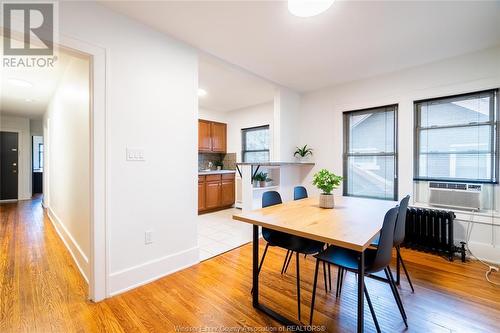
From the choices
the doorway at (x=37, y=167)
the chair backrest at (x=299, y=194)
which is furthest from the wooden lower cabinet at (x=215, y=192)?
the doorway at (x=37, y=167)

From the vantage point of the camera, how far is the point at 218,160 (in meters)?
6.14

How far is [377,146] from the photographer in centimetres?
344

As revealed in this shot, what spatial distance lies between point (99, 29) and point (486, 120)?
4.15 metres

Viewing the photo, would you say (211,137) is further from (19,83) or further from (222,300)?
(222,300)

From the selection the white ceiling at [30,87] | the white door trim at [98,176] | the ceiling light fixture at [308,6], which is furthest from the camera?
the white ceiling at [30,87]

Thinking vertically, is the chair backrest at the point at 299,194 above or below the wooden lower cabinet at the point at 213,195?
above

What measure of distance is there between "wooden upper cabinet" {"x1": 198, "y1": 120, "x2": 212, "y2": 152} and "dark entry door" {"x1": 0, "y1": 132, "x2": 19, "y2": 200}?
5.60 m

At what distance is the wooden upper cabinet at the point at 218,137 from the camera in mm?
5645

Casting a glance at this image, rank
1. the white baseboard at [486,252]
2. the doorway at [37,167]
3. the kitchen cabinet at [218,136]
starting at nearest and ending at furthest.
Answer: the white baseboard at [486,252], the kitchen cabinet at [218,136], the doorway at [37,167]

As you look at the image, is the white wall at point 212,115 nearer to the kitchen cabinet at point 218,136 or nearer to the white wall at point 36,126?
the kitchen cabinet at point 218,136

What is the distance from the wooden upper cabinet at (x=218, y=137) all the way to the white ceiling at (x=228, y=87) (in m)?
0.45

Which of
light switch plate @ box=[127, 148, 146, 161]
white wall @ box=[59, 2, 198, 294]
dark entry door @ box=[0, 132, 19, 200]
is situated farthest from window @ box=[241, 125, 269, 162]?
dark entry door @ box=[0, 132, 19, 200]

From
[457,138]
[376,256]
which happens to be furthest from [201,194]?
[457,138]

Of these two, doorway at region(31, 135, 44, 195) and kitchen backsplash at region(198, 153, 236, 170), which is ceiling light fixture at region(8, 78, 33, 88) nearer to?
kitchen backsplash at region(198, 153, 236, 170)
